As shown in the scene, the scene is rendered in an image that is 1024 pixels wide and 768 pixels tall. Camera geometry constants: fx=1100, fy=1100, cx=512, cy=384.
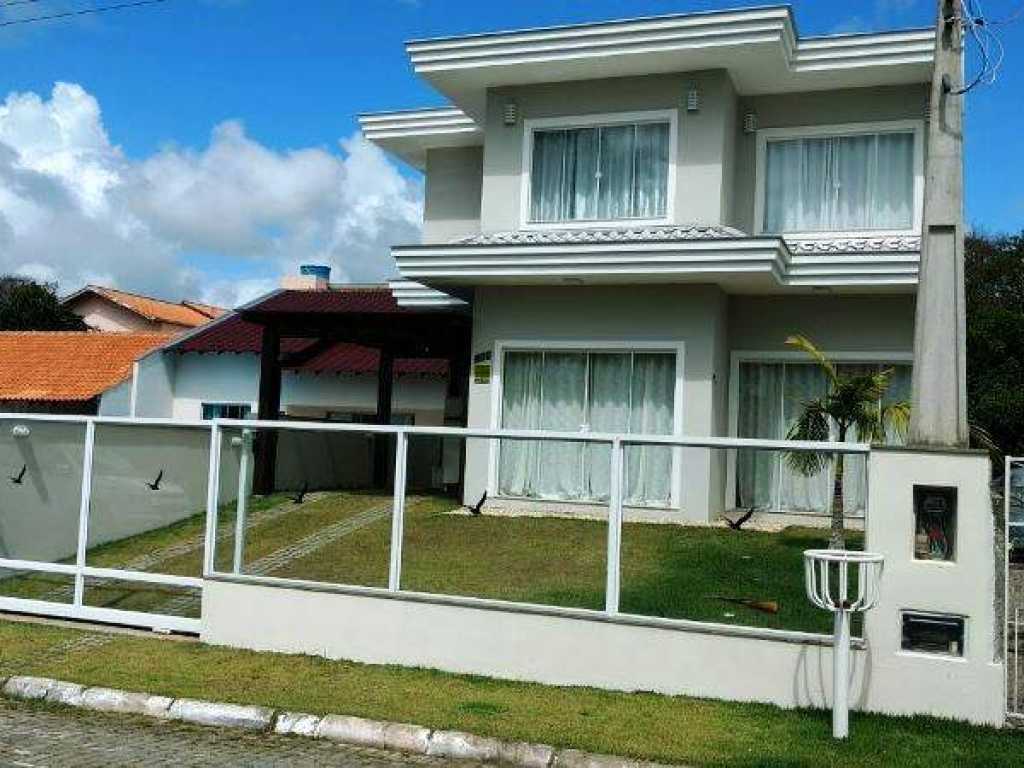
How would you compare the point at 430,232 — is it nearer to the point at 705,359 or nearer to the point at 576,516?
the point at 705,359

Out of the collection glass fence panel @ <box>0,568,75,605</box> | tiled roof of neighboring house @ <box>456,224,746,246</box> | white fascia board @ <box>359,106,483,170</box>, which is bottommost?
glass fence panel @ <box>0,568,75,605</box>

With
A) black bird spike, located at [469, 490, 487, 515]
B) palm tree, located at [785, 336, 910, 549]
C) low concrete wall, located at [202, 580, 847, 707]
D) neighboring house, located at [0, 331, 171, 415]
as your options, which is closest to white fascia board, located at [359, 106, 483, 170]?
palm tree, located at [785, 336, 910, 549]

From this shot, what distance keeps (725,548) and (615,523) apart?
0.89 metres

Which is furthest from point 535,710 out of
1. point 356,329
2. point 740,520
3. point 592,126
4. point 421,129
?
point 421,129

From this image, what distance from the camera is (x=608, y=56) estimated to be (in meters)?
14.4

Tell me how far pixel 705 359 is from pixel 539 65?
4565 millimetres

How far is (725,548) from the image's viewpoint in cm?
872

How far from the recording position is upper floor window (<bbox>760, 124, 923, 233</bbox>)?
580 inches

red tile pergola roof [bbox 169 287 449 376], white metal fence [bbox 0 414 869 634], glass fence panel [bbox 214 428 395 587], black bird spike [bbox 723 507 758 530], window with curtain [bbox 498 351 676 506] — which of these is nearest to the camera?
black bird spike [bbox 723 507 758 530]

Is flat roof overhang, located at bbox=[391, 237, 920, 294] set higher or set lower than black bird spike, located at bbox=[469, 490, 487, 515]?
higher

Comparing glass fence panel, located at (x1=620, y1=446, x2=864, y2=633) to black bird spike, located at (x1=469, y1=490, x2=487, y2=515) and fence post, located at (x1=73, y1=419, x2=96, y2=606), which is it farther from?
fence post, located at (x1=73, y1=419, x2=96, y2=606)

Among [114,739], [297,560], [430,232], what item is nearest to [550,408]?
[430,232]

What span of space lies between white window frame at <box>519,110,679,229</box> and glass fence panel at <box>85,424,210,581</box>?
633cm

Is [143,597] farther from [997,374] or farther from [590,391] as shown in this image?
[997,374]
